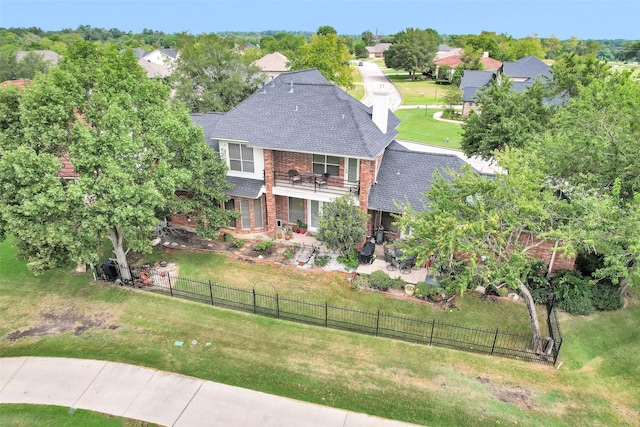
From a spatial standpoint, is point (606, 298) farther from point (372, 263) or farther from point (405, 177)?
point (405, 177)

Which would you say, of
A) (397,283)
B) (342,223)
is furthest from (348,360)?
(342,223)

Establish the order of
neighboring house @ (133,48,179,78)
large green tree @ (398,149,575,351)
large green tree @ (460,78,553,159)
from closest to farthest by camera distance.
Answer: large green tree @ (398,149,575,351)
large green tree @ (460,78,553,159)
neighboring house @ (133,48,179,78)

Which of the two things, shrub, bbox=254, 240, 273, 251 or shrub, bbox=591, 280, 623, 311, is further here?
shrub, bbox=254, 240, 273, 251

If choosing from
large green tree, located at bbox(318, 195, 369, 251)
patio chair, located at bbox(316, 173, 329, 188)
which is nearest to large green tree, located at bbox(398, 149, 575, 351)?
large green tree, located at bbox(318, 195, 369, 251)

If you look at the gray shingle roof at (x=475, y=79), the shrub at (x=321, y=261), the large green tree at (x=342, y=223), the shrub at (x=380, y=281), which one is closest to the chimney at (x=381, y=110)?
the large green tree at (x=342, y=223)

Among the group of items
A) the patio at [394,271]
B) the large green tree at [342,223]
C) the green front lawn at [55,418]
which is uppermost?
the large green tree at [342,223]

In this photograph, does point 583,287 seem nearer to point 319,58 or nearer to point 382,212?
point 382,212

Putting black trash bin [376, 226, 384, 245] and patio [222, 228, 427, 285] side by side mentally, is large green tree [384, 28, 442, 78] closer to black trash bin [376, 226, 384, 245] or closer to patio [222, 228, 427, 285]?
black trash bin [376, 226, 384, 245]

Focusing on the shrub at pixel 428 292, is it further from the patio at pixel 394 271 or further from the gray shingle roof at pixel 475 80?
A: the gray shingle roof at pixel 475 80
